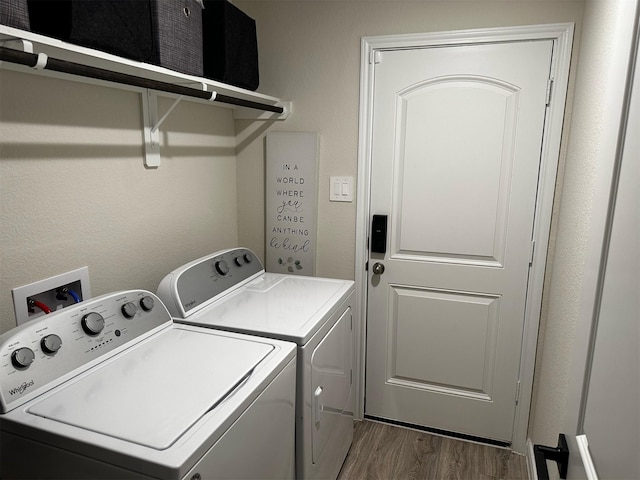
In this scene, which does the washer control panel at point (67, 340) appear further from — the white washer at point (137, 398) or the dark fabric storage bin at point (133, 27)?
the dark fabric storage bin at point (133, 27)

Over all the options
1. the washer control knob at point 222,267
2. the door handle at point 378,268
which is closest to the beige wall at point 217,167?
the door handle at point 378,268

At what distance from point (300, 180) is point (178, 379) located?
4.65ft

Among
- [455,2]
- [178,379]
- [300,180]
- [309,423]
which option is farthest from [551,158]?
[178,379]

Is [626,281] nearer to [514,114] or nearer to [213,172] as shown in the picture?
[514,114]

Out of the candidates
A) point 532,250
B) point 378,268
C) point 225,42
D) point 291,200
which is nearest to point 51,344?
point 225,42

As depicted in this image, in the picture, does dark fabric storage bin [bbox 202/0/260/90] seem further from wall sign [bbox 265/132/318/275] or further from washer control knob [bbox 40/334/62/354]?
washer control knob [bbox 40/334/62/354]

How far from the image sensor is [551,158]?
2.04 m

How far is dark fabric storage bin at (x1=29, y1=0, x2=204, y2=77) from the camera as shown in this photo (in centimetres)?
118

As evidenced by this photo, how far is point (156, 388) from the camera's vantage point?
119 cm

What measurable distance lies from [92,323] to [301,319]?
710 mm

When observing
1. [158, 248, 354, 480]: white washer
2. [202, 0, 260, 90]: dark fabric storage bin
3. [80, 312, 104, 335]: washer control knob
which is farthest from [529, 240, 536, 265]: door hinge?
[80, 312, 104, 335]: washer control knob

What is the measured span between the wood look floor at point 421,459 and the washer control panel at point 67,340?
4.38ft

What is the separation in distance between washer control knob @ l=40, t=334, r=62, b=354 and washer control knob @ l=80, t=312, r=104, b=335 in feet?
0.29

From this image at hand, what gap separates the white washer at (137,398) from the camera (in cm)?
100
